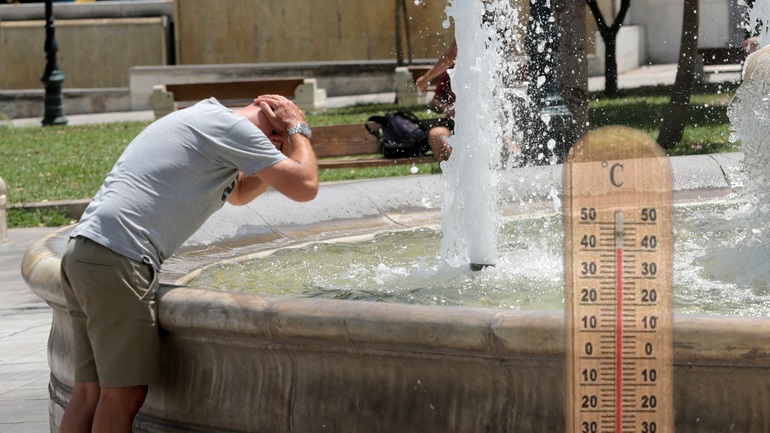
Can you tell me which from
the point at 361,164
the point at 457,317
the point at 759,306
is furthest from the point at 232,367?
the point at 361,164

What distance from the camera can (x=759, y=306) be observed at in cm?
516

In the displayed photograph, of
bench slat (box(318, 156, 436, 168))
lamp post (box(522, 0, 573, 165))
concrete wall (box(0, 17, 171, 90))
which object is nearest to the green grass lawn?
bench slat (box(318, 156, 436, 168))

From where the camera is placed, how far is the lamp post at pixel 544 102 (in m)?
11.7

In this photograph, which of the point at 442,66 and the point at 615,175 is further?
the point at 442,66

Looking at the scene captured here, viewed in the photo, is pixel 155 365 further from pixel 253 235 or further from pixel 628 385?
pixel 253 235

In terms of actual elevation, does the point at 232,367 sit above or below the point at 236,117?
below

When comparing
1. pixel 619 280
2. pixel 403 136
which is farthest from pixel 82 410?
pixel 403 136

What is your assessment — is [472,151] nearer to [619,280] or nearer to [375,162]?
[619,280]

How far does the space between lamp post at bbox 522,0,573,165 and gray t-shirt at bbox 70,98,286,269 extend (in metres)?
7.16

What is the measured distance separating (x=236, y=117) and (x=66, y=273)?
735mm

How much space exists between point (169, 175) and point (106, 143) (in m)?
13.6

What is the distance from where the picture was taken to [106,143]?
17.5 meters

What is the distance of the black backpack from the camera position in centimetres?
1160

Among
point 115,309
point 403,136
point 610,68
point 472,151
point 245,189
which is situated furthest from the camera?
point 610,68
